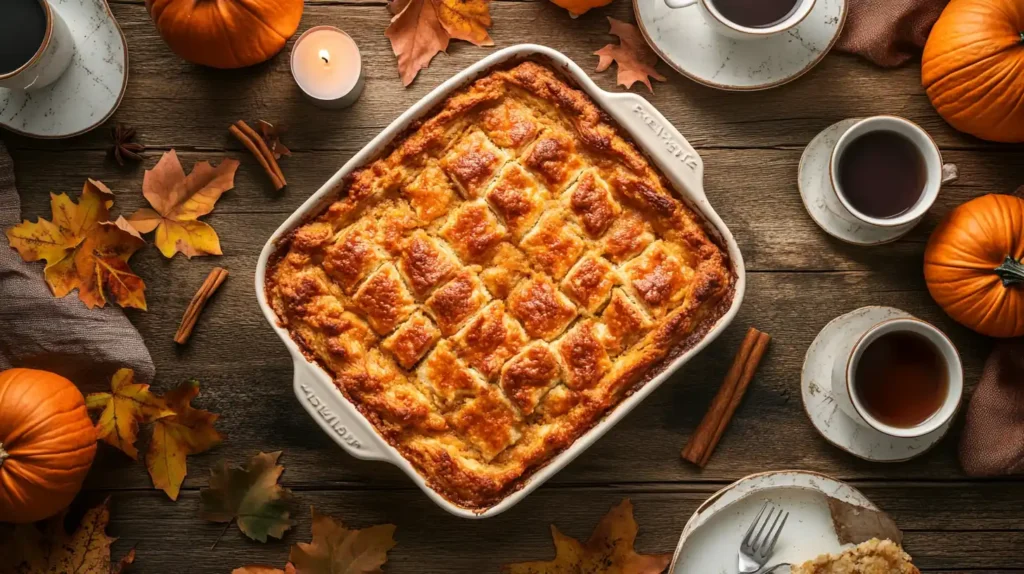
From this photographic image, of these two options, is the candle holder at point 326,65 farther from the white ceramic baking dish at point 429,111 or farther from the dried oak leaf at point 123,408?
the dried oak leaf at point 123,408

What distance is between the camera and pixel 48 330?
279 centimetres

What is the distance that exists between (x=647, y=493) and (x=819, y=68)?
1653 millimetres

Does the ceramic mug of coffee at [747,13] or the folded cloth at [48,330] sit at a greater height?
the ceramic mug of coffee at [747,13]

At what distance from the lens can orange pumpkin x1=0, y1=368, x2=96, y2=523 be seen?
8.34 ft

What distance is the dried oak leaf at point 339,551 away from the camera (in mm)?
2791

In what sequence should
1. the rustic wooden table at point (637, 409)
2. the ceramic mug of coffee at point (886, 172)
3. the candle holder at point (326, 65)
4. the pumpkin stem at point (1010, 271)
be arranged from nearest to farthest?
the pumpkin stem at point (1010, 271)
the ceramic mug of coffee at point (886, 172)
the candle holder at point (326, 65)
the rustic wooden table at point (637, 409)

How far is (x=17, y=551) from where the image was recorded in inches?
109

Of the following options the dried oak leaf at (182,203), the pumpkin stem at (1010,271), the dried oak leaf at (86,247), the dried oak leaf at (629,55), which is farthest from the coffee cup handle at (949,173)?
the dried oak leaf at (86,247)

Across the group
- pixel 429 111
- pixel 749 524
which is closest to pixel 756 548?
pixel 749 524

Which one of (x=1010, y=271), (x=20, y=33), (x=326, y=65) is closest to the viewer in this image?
(x=1010, y=271)

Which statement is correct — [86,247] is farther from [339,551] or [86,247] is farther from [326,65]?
[339,551]

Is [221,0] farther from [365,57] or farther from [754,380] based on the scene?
[754,380]

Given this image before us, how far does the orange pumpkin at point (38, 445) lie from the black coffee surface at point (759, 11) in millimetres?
2551

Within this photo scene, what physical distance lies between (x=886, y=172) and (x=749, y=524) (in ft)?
4.14
